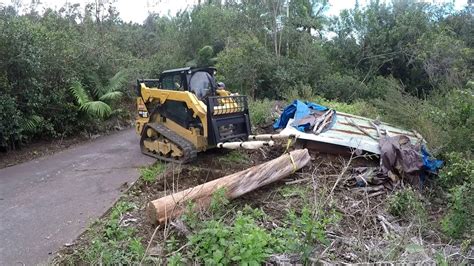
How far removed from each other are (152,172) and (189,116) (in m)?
1.23

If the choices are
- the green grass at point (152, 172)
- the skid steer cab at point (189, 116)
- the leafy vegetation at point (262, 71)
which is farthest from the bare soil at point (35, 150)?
the green grass at point (152, 172)

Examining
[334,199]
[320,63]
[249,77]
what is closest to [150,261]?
[334,199]

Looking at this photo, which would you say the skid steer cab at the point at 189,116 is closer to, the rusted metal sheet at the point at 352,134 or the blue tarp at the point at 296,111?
the rusted metal sheet at the point at 352,134

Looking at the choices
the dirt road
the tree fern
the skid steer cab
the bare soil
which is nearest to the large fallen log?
the dirt road

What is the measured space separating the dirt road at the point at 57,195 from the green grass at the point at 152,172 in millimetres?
158

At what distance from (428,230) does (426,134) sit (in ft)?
9.56

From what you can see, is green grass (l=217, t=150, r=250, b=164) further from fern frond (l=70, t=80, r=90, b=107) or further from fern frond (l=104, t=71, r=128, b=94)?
fern frond (l=104, t=71, r=128, b=94)

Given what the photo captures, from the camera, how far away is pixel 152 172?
6.57m

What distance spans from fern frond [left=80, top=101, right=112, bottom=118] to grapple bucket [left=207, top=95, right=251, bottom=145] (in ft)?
14.6

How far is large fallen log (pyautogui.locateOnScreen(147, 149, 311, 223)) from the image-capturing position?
443 cm

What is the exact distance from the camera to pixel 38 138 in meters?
9.30

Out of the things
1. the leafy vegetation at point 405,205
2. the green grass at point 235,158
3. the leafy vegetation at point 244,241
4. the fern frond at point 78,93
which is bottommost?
the leafy vegetation at point 405,205

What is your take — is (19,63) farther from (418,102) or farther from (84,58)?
(418,102)

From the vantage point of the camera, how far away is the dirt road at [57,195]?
4.28m
